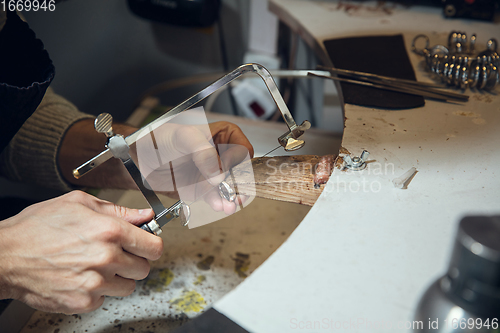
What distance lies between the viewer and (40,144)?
2.49 feet

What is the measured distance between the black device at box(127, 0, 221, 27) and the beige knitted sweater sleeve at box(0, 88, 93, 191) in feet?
1.48

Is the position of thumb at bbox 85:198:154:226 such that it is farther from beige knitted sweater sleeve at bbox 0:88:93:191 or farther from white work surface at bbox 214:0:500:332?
beige knitted sweater sleeve at bbox 0:88:93:191

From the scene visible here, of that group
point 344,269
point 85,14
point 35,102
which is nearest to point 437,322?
point 344,269

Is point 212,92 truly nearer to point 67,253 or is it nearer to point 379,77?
point 67,253

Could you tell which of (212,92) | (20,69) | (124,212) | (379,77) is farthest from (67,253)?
(379,77)

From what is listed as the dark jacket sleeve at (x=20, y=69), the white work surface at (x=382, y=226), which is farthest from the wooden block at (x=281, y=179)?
the dark jacket sleeve at (x=20, y=69)

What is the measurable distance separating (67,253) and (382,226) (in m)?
0.39

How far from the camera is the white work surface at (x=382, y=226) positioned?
0.37 metres

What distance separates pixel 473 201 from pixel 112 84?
1022 mm

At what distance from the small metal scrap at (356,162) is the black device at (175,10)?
790 millimetres

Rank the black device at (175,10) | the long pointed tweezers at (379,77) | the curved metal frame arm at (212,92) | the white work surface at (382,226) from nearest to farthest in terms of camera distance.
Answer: the white work surface at (382,226), the curved metal frame arm at (212,92), the long pointed tweezers at (379,77), the black device at (175,10)

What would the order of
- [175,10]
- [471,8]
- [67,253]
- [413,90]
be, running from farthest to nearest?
[175,10] → [471,8] → [413,90] → [67,253]

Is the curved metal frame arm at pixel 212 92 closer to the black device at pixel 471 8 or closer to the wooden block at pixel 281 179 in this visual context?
the wooden block at pixel 281 179

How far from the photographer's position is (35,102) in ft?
2.01
